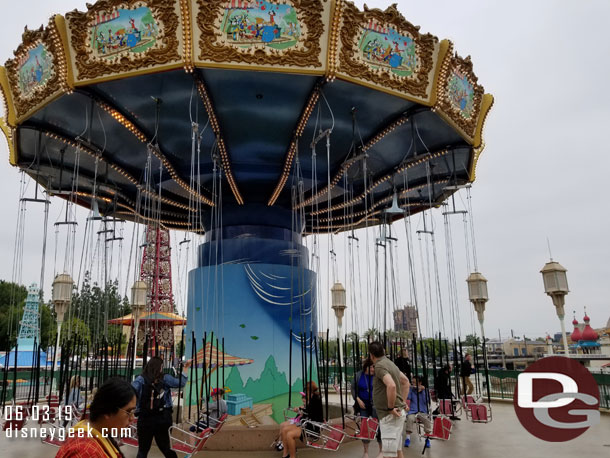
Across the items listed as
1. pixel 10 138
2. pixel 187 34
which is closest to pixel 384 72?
pixel 187 34

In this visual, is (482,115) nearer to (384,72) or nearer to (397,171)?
(397,171)

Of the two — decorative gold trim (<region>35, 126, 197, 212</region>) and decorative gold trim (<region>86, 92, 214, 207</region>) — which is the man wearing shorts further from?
decorative gold trim (<region>35, 126, 197, 212</region>)

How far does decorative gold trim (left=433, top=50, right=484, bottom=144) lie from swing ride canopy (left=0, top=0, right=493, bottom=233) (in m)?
0.04

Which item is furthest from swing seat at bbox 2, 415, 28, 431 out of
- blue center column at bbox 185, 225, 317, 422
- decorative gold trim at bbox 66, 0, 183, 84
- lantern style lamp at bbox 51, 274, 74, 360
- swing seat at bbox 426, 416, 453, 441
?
swing seat at bbox 426, 416, 453, 441

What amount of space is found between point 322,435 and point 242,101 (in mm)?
5705

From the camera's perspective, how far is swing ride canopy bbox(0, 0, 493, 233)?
6.91 meters

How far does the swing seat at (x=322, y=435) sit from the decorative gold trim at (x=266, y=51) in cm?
517

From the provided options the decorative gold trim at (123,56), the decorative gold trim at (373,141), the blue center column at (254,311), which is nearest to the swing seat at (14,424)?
the blue center column at (254,311)

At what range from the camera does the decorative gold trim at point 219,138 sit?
24.9 ft

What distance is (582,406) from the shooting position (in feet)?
23.4

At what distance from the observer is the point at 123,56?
7.11 meters

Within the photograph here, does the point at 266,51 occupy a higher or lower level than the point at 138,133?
higher

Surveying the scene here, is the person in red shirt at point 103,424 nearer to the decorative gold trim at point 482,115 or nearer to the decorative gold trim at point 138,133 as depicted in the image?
the decorative gold trim at point 138,133

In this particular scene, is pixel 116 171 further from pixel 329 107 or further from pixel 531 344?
pixel 531 344
